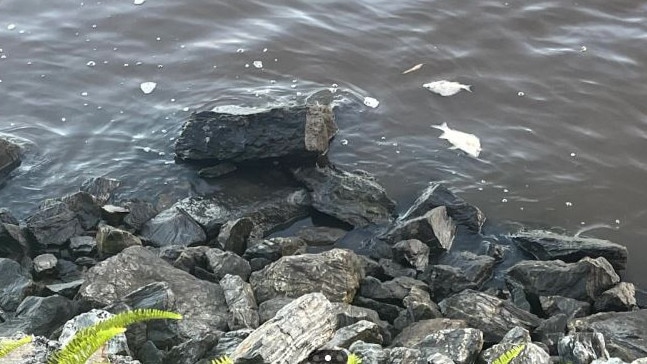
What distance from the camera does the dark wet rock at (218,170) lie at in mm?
10359

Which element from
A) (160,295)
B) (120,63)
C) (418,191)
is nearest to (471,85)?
(418,191)

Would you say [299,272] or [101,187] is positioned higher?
[299,272]

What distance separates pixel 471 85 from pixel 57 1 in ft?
25.6

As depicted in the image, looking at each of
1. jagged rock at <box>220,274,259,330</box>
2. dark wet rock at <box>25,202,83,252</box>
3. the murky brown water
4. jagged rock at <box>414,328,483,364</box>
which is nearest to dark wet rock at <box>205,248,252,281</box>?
jagged rock at <box>220,274,259,330</box>

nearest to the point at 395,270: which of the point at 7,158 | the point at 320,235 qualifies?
the point at 320,235

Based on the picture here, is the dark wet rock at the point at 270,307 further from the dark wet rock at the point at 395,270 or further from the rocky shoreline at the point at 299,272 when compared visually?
the dark wet rock at the point at 395,270

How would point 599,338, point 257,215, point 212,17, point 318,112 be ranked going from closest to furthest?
point 599,338
point 257,215
point 318,112
point 212,17

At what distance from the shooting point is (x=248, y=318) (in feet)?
24.3

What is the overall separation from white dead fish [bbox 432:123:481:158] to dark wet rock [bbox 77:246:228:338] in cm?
455

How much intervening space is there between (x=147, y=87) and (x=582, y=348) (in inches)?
323

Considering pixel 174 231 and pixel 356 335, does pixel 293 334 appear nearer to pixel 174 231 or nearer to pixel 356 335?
pixel 356 335

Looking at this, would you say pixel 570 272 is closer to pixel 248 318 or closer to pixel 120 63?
pixel 248 318

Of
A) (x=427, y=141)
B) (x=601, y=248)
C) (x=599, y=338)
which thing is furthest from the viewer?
(x=427, y=141)

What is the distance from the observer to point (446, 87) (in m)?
12.2
